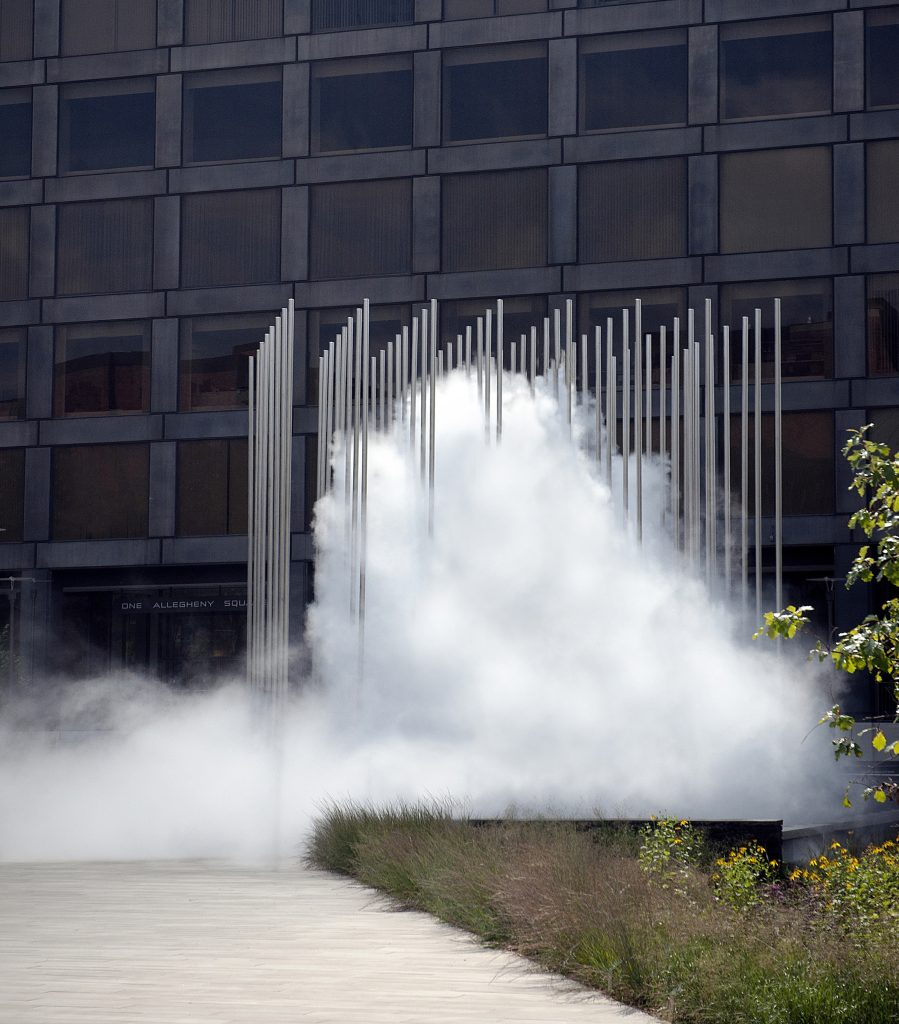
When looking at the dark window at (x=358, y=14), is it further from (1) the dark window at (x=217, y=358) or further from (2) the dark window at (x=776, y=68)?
(2) the dark window at (x=776, y=68)

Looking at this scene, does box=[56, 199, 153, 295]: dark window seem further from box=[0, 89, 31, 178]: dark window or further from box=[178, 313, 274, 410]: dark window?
box=[0, 89, 31, 178]: dark window

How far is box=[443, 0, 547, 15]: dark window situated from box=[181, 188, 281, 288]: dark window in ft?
21.4

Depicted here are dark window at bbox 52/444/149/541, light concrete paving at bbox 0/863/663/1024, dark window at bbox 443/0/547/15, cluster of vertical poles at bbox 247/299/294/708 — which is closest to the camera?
light concrete paving at bbox 0/863/663/1024

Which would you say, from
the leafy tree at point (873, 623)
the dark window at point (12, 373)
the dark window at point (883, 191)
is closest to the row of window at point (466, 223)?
the dark window at point (883, 191)

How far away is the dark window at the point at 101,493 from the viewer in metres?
44.4

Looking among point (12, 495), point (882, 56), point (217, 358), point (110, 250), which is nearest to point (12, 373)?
point (12, 495)

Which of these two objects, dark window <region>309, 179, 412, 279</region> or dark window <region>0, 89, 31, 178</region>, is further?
dark window <region>0, 89, 31, 178</region>

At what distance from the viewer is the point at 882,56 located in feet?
133

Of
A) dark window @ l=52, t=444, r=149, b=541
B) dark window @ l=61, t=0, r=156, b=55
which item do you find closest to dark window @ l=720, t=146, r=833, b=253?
dark window @ l=52, t=444, r=149, b=541

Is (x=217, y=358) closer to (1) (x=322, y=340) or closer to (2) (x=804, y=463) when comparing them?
(1) (x=322, y=340)

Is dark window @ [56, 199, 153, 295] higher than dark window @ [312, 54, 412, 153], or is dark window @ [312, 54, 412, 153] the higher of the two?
dark window @ [312, 54, 412, 153]

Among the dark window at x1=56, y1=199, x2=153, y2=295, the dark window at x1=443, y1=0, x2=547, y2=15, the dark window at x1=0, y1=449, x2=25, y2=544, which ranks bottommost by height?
→ the dark window at x1=0, y1=449, x2=25, y2=544

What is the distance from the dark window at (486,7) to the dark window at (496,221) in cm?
424

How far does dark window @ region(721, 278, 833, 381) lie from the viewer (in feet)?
132
